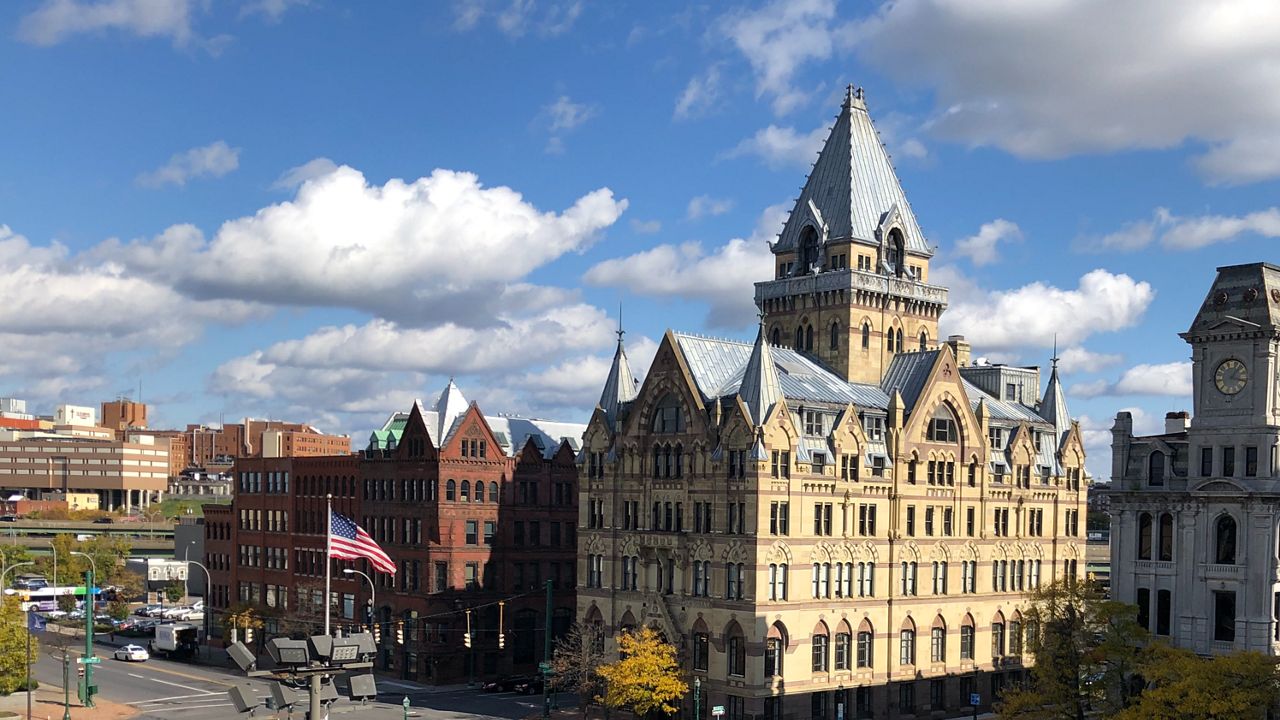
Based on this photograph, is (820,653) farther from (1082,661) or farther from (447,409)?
(447,409)

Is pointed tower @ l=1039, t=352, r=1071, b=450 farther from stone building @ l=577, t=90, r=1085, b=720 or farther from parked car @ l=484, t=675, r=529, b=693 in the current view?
parked car @ l=484, t=675, r=529, b=693

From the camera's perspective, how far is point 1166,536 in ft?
277

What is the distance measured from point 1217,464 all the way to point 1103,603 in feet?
34.2

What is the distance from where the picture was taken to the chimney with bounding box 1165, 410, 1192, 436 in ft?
290

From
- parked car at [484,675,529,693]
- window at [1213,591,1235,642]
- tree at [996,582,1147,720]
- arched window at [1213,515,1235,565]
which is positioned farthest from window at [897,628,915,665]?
parked car at [484,675,529,693]

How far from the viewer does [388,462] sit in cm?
12288

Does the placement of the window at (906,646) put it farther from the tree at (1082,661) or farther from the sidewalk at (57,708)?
the sidewalk at (57,708)

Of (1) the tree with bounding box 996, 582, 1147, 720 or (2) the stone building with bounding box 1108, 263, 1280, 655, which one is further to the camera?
(2) the stone building with bounding box 1108, 263, 1280, 655

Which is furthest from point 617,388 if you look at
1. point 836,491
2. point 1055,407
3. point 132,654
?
point 132,654

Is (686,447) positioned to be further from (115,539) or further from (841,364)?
(115,539)

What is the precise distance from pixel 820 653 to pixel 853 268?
29.1m

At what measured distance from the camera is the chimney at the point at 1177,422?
290ft

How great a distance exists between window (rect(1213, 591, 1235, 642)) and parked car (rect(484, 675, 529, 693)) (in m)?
51.0

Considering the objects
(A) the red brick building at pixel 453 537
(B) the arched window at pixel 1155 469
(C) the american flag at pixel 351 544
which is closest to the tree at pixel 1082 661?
(B) the arched window at pixel 1155 469
